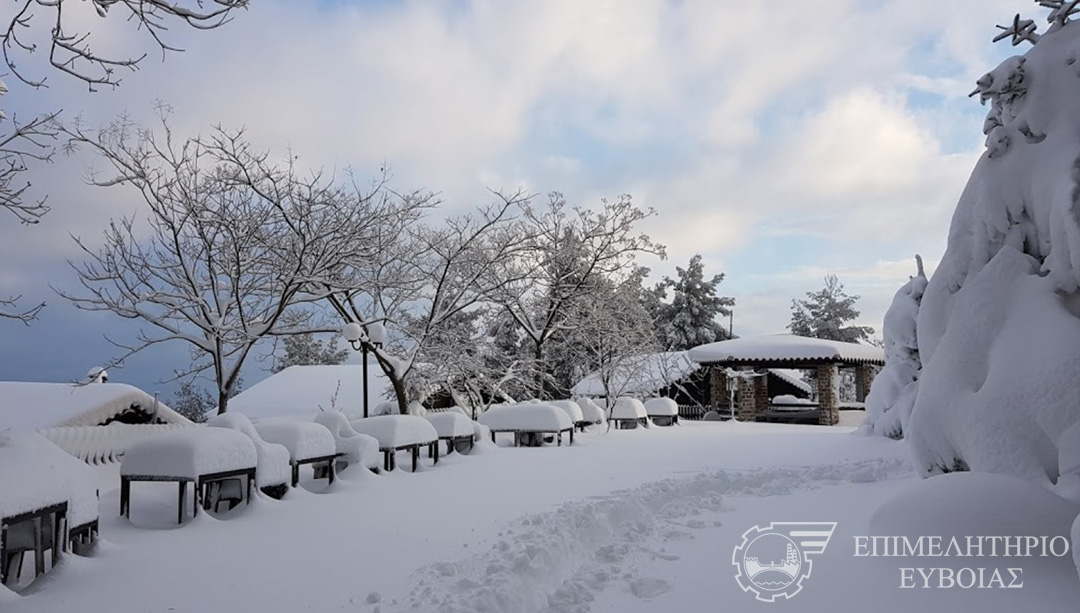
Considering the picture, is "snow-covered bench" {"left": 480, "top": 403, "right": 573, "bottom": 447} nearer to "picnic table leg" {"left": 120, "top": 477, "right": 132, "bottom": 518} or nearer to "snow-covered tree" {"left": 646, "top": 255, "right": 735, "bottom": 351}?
"picnic table leg" {"left": 120, "top": 477, "right": 132, "bottom": 518}

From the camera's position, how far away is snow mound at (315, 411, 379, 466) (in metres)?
9.60

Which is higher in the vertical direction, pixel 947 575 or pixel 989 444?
pixel 989 444

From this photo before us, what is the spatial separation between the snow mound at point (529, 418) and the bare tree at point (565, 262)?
7905 millimetres

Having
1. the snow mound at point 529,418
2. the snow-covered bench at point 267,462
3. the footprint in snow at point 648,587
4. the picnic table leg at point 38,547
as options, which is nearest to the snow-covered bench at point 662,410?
the snow mound at point 529,418

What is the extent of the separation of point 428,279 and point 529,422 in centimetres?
596

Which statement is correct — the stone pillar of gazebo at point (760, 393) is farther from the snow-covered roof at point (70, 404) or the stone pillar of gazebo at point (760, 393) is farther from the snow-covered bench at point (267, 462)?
the snow-covered bench at point (267, 462)

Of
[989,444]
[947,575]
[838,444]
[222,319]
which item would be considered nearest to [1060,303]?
[989,444]

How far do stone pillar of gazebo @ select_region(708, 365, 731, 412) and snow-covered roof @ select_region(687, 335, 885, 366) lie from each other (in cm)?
233

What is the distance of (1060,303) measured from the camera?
192 inches

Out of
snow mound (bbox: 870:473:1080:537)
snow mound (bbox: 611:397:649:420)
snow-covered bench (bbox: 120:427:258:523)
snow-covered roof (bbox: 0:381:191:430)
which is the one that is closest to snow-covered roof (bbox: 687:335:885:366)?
snow mound (bbox: 611:397:649:420)

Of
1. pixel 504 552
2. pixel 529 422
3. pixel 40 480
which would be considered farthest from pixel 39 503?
pixel 529 422

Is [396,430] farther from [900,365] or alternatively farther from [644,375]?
[644,375]

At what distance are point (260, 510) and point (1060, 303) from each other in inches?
299

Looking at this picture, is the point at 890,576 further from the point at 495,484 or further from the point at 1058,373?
the point at 495,484
